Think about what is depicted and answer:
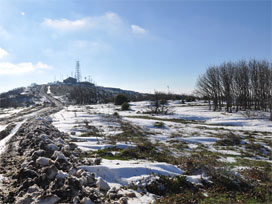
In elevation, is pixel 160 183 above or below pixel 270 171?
above

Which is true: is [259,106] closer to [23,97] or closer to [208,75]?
[208,75]

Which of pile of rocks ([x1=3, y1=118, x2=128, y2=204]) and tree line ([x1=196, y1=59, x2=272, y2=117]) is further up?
tree line ([x1=196, y1=59, x2=272, y2=117])

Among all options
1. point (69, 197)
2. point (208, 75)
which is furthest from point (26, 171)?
point (208, 75)

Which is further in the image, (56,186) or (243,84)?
(243,84)

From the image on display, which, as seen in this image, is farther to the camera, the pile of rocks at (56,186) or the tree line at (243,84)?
the tree line at (243,84)

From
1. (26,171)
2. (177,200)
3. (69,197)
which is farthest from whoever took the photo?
(26,171)

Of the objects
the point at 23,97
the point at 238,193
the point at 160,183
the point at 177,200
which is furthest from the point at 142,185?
the point at 23,97

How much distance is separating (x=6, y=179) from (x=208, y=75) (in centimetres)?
3725

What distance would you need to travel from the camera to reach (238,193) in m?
4.04

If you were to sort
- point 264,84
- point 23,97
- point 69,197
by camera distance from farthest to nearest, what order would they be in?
1. point 23,97
2. point 264,84
3. point 69,197

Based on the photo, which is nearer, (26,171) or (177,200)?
(177,200)

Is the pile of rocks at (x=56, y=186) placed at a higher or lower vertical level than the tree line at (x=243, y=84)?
lower

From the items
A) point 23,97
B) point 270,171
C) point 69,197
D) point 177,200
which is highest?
point 23,97

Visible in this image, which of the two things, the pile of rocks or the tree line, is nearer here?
the pile of rocks
